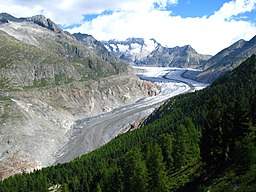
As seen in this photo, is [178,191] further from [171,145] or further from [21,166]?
[21,166]

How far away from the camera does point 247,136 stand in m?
61.2

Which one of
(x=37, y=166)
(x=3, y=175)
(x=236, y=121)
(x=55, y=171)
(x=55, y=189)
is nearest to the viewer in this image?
(x=236, y=121)

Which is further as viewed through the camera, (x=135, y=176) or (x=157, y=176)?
(x=135, y=176)

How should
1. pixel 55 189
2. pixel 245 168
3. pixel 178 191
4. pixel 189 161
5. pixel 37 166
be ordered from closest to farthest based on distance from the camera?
pixel 245 168
pixel 178 191
pixel 189 161
pixel 55 189
pixel 37 166

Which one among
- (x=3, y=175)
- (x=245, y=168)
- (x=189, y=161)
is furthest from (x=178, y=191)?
(x=3, y=175)

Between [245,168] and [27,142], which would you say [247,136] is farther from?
[27,142]

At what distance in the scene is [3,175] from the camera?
16288 centimetres

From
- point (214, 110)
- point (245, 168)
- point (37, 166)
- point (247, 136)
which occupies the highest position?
point (214, 110)

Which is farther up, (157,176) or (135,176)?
(135,176)

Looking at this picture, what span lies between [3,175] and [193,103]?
100469 mm

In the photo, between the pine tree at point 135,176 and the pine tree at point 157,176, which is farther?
the pine tree at point 135,176

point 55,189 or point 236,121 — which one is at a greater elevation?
point 236,121

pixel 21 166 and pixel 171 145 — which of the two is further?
pixel 21 166

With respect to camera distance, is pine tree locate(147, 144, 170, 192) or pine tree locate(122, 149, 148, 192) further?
pine tree locate(122, 149, 148, 192)
